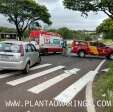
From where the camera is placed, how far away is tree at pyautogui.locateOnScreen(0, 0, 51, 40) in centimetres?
5459

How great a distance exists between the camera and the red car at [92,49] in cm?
3141

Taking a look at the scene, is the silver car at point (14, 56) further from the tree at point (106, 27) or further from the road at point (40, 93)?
the tree at point (106, 27)

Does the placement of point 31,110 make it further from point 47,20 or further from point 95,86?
point 47,20

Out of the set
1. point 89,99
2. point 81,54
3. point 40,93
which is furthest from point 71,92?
point 81,54

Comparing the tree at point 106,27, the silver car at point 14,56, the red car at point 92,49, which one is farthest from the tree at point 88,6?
the tree at point 106,27

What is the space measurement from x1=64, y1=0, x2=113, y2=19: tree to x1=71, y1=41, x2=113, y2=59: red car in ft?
10.4

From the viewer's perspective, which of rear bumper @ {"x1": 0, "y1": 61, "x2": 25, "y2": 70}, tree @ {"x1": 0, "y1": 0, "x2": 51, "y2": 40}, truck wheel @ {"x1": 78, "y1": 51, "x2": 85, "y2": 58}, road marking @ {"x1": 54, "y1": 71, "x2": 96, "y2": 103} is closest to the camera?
road marking @ {"x1": 54, "y1": 71, "x2": 96, "y2": 103}

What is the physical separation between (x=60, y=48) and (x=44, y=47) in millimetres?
4954

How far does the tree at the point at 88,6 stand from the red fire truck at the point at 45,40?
12.0 ft

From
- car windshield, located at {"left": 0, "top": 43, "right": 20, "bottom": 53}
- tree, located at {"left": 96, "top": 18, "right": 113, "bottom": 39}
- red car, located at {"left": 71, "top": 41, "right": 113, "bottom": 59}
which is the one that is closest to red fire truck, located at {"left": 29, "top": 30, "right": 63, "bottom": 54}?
red car, located at {"left": 71, "top": 41, "right": 113, "bottom": 59}

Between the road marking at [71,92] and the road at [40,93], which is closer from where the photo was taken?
the road at [40,93]

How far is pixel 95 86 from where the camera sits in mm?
12211

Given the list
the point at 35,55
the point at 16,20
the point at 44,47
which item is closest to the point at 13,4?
the point at 16,20

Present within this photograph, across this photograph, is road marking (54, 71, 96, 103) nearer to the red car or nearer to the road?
the road
